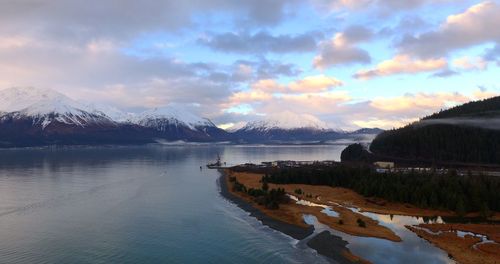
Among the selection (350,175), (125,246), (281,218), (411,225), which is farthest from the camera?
(350,175)

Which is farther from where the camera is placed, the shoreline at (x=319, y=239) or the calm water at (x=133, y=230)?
the calm water at (x=133, y=230)

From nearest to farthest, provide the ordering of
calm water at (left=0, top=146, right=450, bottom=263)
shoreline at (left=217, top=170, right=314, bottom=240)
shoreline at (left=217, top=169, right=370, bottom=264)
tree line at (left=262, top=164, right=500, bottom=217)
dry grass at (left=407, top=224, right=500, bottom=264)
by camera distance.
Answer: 1. dry grass at (left=407, top=224, right=500, bottom=264)
2. shoreline at (left=217, top=169, right=370, bottom=264)
3. calm water at (left=0, top=146, right=450, bottom=263)
4. shoreline at (left=217, top=170, right=314, bottom=240)
5. tree line at (left=262, top=164, right=500, bottom=217)

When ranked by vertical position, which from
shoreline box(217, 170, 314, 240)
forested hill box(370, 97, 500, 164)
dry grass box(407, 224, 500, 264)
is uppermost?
forested hill box(370, 97, 500, 164)

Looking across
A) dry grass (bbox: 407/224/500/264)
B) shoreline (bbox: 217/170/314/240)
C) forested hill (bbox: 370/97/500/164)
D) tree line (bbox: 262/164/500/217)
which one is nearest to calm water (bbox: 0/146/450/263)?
shoreline (bbox: 217/170/314/240)

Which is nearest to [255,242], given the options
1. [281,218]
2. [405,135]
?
[281,218]

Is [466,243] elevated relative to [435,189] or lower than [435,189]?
lower

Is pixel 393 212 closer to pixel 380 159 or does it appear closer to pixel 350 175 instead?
pixel 350 175

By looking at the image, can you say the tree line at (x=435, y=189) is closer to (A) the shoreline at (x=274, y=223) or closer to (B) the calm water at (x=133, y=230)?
(B) the calm water at (x=133, y=230)

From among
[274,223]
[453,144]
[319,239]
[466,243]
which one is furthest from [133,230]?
[453,144]

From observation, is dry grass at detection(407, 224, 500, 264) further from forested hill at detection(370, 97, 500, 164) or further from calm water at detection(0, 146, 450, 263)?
forested hill at detection(370, 97, 500, 164)

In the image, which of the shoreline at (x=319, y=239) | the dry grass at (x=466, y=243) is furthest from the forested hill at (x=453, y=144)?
the shoreline at (x=319, y=239)

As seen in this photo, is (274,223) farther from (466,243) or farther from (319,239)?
(466,243)
